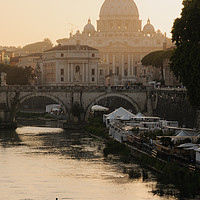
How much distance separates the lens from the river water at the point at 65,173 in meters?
39.2

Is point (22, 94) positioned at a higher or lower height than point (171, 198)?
higher

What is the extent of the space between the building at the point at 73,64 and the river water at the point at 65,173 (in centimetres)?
6122

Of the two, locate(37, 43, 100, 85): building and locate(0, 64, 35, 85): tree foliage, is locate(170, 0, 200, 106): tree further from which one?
locate(37, 43, 100, 85): building

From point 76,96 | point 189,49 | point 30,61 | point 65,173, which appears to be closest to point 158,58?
point 76,96

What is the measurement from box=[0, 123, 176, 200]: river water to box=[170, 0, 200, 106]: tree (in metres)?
5.81

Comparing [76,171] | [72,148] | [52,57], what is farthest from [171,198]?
[52,57]

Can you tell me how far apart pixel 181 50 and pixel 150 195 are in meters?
13.0

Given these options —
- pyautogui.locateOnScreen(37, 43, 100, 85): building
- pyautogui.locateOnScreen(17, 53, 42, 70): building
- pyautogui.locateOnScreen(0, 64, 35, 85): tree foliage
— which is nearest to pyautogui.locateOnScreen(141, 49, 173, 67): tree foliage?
pyautogui.locateOnScreen(37, 43, 100, 85): building

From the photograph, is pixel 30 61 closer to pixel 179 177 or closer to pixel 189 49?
pixel 189 49

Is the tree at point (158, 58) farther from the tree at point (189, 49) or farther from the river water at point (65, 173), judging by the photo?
the tree at point (189, 49)

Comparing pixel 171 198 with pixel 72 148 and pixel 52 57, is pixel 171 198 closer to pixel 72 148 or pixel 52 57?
pixel 72 148

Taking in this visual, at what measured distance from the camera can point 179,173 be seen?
4016cm

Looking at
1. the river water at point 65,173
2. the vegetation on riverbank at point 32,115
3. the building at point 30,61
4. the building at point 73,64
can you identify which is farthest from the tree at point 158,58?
the building at point 30,61

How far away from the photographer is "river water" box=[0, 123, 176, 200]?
39.2 m
